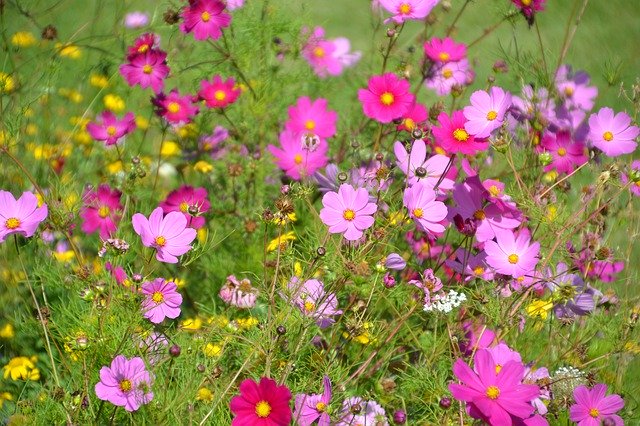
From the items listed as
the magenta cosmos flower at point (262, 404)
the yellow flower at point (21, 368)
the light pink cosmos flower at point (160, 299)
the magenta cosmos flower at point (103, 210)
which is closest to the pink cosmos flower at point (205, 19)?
the magenta cosmos flower at point (103, 210)

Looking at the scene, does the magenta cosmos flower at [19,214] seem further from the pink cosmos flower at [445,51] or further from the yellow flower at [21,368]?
the pink cosmos flower at [445,51]

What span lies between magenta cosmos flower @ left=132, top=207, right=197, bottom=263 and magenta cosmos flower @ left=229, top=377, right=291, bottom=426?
0.27 m

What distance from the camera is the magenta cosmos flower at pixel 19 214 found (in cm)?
113

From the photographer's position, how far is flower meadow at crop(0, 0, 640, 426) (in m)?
1.11

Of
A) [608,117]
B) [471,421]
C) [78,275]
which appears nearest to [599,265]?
[608,117]

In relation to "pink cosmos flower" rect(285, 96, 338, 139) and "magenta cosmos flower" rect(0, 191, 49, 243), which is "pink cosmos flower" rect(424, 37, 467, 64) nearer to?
"pink cosmos flower" rect(285, 96, 338, 139)

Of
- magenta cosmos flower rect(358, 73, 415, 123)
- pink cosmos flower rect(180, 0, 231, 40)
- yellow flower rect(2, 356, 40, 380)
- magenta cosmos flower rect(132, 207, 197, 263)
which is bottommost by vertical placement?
yellow flower rect(2, 356, 40, 380)

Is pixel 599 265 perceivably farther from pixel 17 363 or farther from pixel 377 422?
pixel 17 363

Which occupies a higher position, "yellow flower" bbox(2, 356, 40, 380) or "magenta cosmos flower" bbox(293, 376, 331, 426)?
"magenta cosmos flower" bbox(293, 376, 331, 426)

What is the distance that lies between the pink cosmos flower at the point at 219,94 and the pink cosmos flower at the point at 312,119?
0.47ft

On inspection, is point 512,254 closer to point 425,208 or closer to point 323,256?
point 425,208

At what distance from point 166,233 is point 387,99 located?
1.75 feet

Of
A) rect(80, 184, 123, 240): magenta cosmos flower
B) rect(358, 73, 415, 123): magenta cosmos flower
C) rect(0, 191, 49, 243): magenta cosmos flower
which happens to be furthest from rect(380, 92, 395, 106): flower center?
rect(0, 191, 49, 243): magenta cosmos flower

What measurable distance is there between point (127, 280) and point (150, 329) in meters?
0.10
